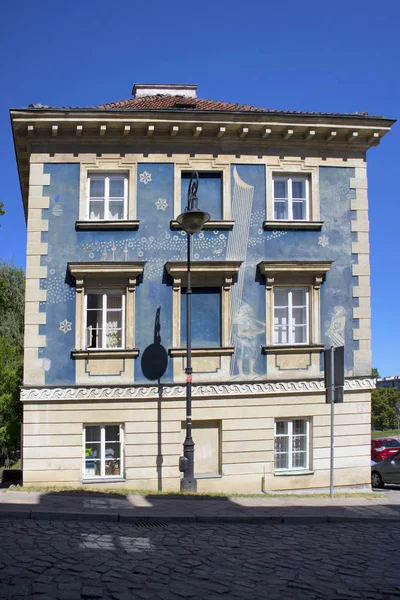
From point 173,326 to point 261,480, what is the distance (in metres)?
4.55

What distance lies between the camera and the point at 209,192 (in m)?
17.0


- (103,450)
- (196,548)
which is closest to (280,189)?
(103,450)

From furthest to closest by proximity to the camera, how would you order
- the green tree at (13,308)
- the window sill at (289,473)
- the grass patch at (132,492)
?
the green tree at (13,308) < the window sill at (289,473) < the grass patch at (132,492)

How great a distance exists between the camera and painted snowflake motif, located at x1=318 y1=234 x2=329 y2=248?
17.2m

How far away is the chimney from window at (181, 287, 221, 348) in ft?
30.9

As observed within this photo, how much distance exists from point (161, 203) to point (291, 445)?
7214mm

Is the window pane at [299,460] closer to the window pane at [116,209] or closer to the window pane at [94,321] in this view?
the window pane at [94,321]

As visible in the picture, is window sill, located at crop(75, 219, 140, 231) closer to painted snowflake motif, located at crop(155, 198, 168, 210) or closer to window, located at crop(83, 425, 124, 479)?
painted snowflake motif, located at crop(155, 198, 168, 210)

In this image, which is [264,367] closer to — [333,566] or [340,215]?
[340,215]

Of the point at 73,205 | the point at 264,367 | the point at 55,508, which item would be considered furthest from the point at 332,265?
the point at 55,508

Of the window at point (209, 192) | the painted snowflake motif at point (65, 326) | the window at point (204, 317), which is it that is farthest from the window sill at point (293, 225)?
the painted snowflake motif at point (65, 326)

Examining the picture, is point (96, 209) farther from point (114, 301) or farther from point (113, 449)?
point (113, 449)

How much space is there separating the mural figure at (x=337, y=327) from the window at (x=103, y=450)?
237 inches

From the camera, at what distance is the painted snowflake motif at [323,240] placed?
56.3 ft
